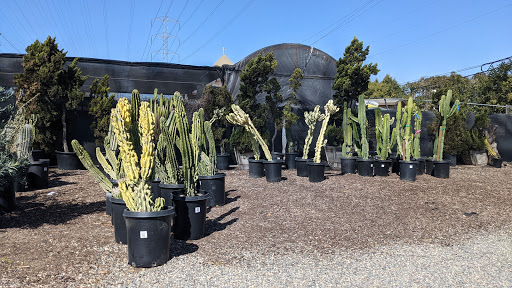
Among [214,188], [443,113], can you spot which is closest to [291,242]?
[214,188]

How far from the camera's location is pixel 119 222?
4.06 metres

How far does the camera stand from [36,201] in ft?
19.6

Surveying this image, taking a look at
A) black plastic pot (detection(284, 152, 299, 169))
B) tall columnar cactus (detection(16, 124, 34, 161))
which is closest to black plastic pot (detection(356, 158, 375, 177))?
black plastic pot (detection(284, 152, 299, 169))

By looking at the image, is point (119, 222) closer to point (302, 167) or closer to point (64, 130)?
point (302, 167)

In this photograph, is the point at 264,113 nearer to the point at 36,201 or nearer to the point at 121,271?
the point at 36,201

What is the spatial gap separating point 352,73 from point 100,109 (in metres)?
6.61

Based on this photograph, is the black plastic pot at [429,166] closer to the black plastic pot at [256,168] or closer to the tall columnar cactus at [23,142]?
the black plastic pot at [256,168]

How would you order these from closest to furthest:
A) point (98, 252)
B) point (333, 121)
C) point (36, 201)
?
1. point (98, 252)
2. point (36, 201)
3. point (333, 121)

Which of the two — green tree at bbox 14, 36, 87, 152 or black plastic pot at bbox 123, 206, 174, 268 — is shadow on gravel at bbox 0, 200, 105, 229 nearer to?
black plastic pot at bbox 123, 206, 174, 268

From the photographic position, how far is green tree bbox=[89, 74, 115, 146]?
9.45 meters

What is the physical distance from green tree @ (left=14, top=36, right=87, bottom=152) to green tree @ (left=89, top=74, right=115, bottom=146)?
15.0 inches

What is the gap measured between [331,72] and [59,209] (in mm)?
9755

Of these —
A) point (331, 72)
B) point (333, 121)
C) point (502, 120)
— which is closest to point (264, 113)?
point (333, 121)

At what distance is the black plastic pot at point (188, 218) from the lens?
13.9ft
